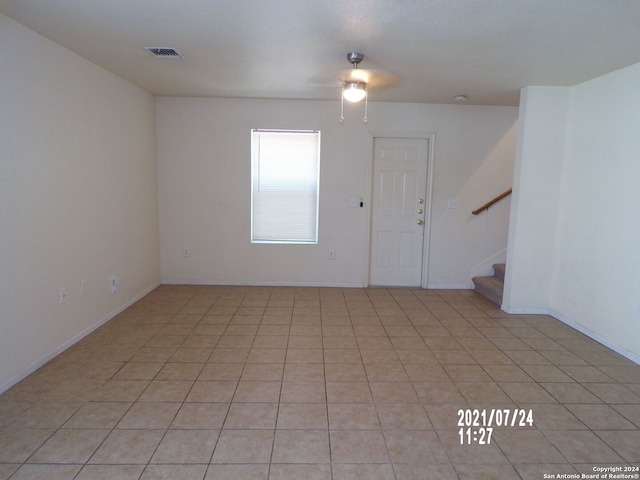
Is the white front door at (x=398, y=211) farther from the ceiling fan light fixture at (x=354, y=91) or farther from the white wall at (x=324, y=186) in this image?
the ceiling fan light fixture at (x=354, y=91)

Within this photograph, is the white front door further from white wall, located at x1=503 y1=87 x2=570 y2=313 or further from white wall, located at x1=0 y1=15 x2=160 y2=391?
white wall, located at x1=0 y1=15 x2=160 y2=391

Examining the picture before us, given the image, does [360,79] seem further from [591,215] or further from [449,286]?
[449,286]

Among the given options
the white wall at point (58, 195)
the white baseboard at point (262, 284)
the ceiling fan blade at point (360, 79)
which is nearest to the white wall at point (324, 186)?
the white baseboard at point (262, 284)

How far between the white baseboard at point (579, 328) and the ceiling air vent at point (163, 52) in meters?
3.96

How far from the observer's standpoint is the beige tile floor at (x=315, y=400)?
6.15 feet

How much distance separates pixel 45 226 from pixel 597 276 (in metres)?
4.44

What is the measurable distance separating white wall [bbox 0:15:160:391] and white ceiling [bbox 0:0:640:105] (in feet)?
0.87

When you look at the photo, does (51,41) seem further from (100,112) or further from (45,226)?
(45,226)

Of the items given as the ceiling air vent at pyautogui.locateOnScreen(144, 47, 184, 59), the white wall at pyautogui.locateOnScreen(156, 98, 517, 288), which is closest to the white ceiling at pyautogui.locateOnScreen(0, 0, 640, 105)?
the ceiling air vent at pyautogui.locateOnScreen(144, 47, 184, 59)

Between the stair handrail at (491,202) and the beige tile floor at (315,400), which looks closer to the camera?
the beige tile floor at (315,400)

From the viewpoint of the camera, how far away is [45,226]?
9.07 ft

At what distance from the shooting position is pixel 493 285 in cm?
459

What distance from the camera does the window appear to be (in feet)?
16.0

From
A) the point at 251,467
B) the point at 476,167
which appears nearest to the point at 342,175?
the point at 476,167
